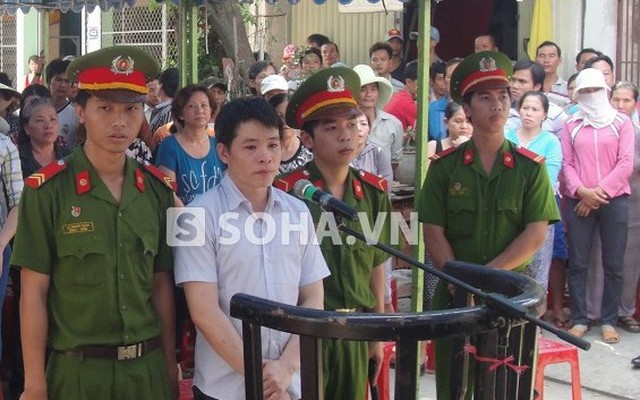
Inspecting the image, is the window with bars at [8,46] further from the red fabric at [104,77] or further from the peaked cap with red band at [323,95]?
the red fabric at [104,77]

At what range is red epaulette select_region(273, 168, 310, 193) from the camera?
12.7 ft

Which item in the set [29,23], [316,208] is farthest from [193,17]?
[29,23]

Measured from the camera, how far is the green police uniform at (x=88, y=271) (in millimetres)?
3221

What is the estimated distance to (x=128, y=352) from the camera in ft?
10.7

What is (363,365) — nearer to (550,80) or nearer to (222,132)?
(222,132)

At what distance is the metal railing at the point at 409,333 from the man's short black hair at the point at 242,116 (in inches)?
44.8

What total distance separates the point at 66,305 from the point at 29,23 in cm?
1552

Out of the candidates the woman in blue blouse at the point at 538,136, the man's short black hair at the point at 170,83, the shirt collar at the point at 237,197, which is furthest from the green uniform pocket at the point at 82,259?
the man's short black hair at the point at 170,83

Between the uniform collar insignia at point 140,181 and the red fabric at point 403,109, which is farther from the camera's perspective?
the red fabric at point 403,109

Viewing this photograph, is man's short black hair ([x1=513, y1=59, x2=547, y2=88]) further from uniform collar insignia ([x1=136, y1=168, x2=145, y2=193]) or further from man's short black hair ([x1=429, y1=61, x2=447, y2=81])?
uniform collar insignia ([x1=136, y1=168, x2=145, y2=193])

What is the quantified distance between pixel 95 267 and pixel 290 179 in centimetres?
94

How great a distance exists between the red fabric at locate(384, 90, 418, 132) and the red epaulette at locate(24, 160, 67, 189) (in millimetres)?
5276

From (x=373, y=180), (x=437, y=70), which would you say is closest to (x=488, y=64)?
(x=373, y=180)

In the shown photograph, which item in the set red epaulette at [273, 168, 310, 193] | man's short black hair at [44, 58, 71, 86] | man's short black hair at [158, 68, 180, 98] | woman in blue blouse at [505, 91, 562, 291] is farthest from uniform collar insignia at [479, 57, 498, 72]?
man's short black hair at [44, 58, 71, 86]
